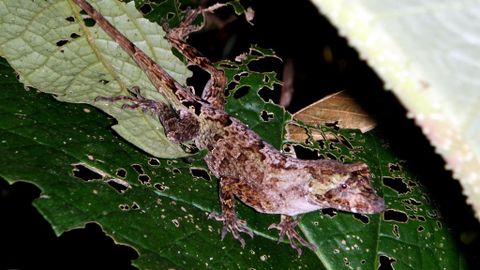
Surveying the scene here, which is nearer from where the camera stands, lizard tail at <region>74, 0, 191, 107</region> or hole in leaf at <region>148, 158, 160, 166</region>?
hole in leaf at <region>148, 158, 160, 166</region>

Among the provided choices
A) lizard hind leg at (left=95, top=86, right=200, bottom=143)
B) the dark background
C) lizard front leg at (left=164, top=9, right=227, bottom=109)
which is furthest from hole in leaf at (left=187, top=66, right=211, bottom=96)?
lizard hind leg at (left=95, top=86, right=200, bottom=143)

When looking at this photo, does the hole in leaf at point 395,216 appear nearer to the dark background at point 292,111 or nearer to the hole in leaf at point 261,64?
the dark background at point 292,111

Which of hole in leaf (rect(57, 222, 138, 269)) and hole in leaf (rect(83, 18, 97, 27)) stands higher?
hole in leaf (rect(83, 18, 97, 27))

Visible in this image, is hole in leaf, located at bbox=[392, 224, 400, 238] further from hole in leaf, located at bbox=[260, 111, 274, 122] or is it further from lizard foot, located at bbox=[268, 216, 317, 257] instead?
hole in leaf, located at bbox=[260, 111, 274, 122]

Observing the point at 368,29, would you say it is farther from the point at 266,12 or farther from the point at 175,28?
the point at 266,12

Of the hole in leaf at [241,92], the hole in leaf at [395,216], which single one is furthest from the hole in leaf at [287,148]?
the hole in leaf at [395,216]

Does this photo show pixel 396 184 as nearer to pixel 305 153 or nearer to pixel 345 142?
pixel 345 142

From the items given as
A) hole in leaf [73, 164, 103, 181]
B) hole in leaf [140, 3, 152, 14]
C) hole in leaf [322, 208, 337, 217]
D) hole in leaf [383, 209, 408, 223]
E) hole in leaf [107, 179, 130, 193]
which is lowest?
hole in leaf [322, 208, 337, 217]

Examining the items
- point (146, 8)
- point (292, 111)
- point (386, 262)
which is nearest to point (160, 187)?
point (386, 262)
